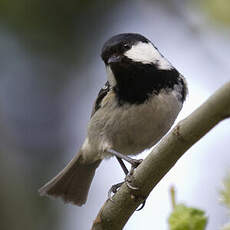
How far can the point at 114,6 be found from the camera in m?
6.20

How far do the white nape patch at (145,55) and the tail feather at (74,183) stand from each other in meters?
1.03

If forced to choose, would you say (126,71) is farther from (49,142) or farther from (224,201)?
(49,142)

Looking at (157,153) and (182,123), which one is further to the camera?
(157,153)

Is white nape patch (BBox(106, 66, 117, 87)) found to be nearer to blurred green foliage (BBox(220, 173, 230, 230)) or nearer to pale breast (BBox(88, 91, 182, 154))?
pale breast (BBox(88, 91, 182, 154))

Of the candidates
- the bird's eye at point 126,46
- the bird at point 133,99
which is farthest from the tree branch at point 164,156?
the bird's eye at point 126,46

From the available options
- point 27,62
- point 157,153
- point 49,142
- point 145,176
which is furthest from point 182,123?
point 27,62

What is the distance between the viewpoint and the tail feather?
380 cm

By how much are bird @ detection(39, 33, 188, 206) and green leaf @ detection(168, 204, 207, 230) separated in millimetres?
1898

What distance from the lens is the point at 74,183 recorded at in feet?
13.0

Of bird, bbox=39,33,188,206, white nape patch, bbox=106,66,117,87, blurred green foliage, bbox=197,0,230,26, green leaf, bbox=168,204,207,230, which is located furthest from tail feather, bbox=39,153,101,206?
green leaf, bbox=168,204,207,230

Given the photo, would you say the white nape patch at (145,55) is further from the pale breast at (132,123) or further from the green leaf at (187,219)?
the green leaf at (187,219)

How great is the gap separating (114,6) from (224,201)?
17.2 ft

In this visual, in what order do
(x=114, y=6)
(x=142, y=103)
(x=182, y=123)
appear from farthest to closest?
(x=114, y=6)
(x=142, y=103)
(x=182, y=123)

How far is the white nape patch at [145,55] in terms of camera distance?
3.37 metres
